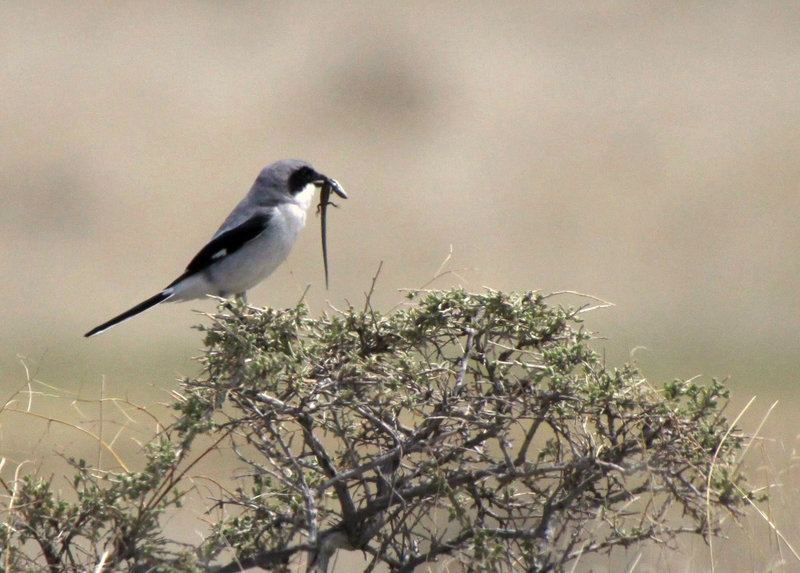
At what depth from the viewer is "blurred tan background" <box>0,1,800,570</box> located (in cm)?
2361

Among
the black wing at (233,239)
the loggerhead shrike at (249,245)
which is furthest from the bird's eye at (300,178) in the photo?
the black wing at (233,239)

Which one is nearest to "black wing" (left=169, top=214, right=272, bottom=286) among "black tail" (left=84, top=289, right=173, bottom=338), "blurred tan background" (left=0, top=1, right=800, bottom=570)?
"black tail" (left=84, top=289, right=173, bottom=338)

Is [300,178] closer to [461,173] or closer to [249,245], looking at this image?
[249,245]

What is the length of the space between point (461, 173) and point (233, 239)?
2399 cm

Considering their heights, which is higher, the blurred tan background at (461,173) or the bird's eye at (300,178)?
the blurred tan background at (461,173)

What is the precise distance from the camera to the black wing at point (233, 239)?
6.52 metres

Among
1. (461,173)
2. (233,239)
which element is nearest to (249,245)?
(233,239)

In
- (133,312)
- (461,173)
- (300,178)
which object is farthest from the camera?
(461,173)

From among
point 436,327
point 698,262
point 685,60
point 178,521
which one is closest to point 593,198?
point 698,262

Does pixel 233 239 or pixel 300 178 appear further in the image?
Result: pixel 300 178

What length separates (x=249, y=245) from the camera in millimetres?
6512

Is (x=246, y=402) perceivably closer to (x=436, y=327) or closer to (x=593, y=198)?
(x=436, y=327)

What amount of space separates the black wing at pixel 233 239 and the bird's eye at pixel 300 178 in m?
0.27

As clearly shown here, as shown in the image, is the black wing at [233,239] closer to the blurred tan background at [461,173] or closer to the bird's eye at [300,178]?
the bird's eye at [300,178]
